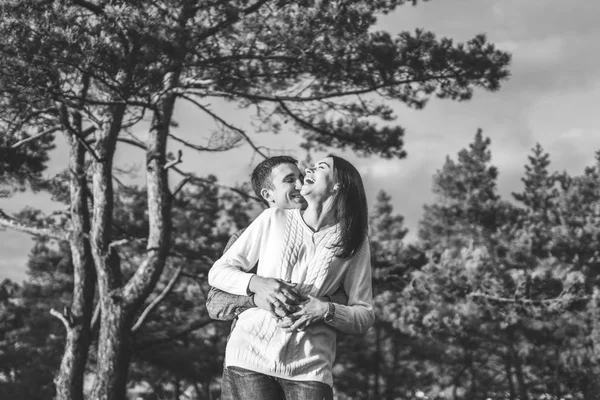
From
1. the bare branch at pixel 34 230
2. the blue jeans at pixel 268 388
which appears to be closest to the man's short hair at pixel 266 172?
the blue jeans at pixel 268 388

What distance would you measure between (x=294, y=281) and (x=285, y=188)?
1.78 feet

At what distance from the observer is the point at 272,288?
203 centimetres

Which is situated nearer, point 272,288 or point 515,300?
point 272,288

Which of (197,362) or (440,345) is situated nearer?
(197,362)

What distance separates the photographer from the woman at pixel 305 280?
210 centimetres

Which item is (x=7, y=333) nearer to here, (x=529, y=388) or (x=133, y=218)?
(x=133, y=218)

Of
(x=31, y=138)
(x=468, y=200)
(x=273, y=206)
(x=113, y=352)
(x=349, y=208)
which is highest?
Answer: (x=468, y=200)

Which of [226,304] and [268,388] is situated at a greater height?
[226,304]

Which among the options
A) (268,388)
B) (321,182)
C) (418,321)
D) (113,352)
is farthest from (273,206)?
(418,321)

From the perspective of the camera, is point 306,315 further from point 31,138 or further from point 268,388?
point 31,138

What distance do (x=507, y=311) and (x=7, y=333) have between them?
795 inches

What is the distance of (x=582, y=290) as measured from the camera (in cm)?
1102

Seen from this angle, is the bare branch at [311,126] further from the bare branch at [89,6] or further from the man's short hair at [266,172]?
the man's short hair at [266,172]

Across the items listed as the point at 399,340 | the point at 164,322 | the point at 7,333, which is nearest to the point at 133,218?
the point at 164,322
